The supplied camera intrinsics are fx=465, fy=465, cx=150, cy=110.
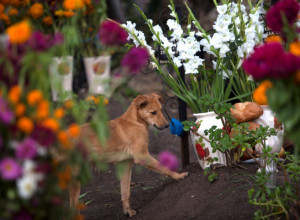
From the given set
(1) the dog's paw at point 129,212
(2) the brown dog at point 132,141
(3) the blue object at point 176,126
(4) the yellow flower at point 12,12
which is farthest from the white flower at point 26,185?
(3) the blue object at point 176,126

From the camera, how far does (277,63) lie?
1.65 metres

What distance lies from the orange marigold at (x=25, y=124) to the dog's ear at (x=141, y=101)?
2599 mm

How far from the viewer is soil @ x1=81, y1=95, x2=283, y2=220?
327 cm

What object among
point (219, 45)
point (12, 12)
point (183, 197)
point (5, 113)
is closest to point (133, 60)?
point (5, 113)

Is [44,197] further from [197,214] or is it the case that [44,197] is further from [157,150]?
[157,150]

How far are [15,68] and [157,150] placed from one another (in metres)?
4.63

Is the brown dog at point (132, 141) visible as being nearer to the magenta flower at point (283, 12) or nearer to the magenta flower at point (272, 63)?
the magenta flower at point (283, 12)

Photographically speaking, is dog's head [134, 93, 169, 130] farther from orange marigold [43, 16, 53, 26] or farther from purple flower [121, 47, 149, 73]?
purple flower [121, 47, 149, 73]

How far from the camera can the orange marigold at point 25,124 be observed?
162cm

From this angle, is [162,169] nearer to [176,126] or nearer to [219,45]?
[176,126]

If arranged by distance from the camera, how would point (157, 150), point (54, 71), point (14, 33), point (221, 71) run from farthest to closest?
point (157, 150)
point (221, 71)
point (54, 71)
point (14, 33)

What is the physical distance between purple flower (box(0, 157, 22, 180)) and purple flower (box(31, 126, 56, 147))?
0.37 feet

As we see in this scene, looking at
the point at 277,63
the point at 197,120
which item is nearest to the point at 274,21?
the point at 277,63

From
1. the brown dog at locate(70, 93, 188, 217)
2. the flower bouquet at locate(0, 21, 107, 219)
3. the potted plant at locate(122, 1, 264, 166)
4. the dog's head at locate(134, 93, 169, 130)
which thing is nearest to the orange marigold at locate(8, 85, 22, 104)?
the flower bouquet at locate(0, 21, 107, 219)
